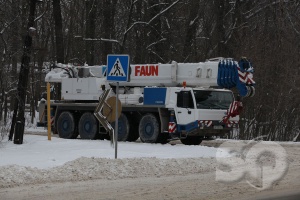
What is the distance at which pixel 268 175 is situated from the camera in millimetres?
15094

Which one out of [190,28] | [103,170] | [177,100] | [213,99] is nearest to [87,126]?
[177,100]

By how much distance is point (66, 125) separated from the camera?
1070 inches

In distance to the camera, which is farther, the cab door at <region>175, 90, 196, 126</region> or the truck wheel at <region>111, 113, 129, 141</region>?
the truck wheel at <region>111, 113, 129, 141</region>

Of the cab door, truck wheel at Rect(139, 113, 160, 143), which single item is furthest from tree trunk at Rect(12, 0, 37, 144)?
the cab door

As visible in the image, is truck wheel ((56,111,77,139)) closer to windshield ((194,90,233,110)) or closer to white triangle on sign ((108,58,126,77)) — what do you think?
windshield ((194,90,233,110))

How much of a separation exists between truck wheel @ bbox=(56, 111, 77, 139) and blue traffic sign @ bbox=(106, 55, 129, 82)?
10867mm

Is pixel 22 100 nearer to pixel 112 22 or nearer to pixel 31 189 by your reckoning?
pixel 31 189

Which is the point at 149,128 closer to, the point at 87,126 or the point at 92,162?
the point at 87,126

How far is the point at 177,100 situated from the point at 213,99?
4.40 ft

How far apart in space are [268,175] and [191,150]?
492 cm

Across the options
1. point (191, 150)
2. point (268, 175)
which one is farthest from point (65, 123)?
point (268, 175)

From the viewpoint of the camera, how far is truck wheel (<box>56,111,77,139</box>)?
2684 centimetres

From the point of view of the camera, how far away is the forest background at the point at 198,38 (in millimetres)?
32469

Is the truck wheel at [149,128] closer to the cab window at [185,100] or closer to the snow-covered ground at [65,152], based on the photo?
the cab window at [185,100]
